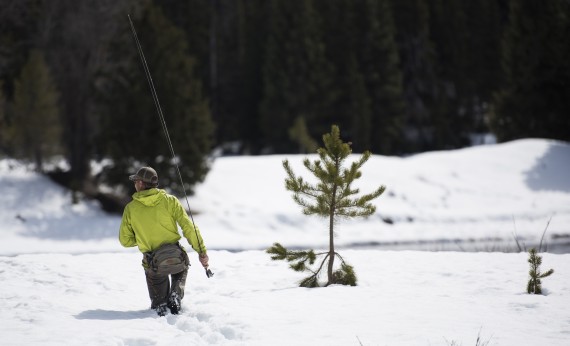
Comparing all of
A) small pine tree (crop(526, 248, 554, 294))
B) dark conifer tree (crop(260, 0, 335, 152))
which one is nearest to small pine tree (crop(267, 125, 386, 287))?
small pine tree (crop(526, 248, 554, 294))

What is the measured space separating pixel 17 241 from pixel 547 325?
16430mm

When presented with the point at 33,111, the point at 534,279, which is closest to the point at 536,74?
the point at 33,111

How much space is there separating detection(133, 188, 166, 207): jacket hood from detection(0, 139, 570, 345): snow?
1251mm

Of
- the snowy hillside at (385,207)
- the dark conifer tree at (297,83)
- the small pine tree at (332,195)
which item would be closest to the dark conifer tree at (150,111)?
the snowy hillside at (385,207)

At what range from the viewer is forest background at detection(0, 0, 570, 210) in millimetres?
22078

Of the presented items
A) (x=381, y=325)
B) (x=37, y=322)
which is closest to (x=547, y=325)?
(x=381, y=325)

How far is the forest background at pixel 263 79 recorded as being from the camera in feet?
72.4

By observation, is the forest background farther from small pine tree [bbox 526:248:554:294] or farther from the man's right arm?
small pine tree [bbox 526:248:554:294]

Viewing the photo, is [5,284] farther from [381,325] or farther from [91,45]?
[91,45]

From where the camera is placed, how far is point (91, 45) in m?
23.6

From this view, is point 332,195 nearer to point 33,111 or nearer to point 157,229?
point 157,229

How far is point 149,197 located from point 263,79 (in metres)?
38.7

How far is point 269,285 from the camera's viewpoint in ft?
31.3

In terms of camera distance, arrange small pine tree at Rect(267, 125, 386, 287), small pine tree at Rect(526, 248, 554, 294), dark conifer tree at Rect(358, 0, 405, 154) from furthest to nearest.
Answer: dark conifer tree at Rect(358, 0, 405, 154), small pine tree at Rect(267, 125, 386, 287), small pine tree at Rect(526, 248, 554, 294)
